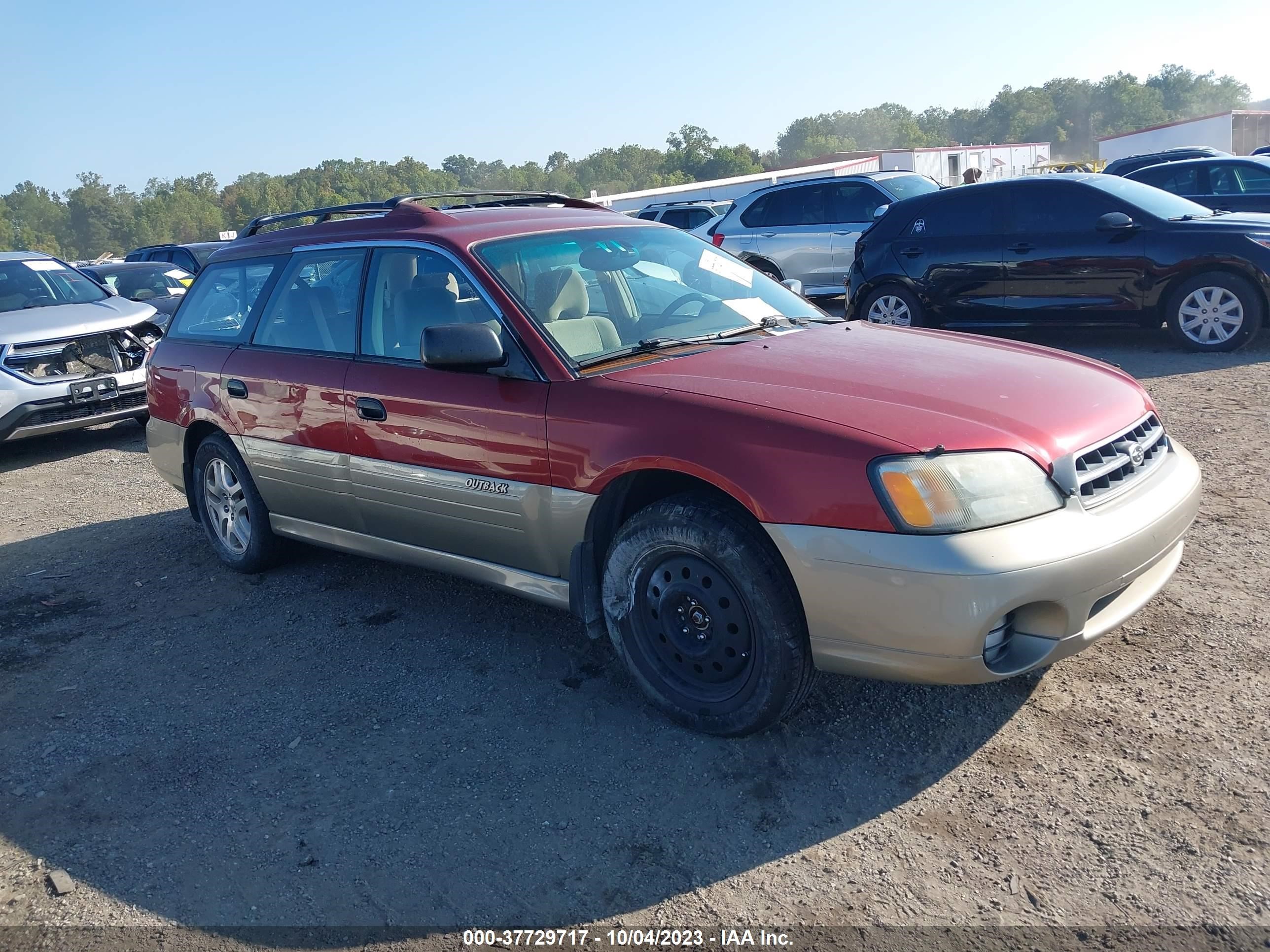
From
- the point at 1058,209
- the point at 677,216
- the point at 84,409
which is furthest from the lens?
the point at 677,216

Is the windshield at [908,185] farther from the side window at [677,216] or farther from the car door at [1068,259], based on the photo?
the side window at [677,216]

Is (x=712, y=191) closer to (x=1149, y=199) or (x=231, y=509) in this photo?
(x=1149, y=199)

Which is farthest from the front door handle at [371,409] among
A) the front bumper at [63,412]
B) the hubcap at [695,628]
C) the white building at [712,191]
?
the white building at [712,191]

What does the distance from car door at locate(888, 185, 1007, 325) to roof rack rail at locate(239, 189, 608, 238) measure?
5192mm

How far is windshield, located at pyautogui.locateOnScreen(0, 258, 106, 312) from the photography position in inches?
379

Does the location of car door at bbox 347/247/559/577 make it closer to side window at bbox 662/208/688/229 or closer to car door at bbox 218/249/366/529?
car door at bbox 218/249/366/529

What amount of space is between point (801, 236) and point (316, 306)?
8624 mm

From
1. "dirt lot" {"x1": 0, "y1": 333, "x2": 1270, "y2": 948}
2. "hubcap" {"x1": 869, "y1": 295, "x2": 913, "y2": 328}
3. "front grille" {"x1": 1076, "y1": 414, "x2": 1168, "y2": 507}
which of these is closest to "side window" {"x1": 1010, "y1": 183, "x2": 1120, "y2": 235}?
"hubcap" {"x1": 869, "y1": 295, "x2": 913, "y2": 328}

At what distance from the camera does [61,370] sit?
904 centimetres

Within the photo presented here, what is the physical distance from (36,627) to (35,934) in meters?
2.72

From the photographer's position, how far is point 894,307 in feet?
33.5

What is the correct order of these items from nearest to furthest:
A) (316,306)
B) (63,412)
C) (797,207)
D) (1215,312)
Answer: (316,306), (1215,312), (63,412), (797,207)

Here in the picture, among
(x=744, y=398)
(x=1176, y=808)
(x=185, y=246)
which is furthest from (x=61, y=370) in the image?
(x=185, y=246)

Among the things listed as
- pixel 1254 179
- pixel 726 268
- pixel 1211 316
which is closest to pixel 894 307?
pixel 1211 316
